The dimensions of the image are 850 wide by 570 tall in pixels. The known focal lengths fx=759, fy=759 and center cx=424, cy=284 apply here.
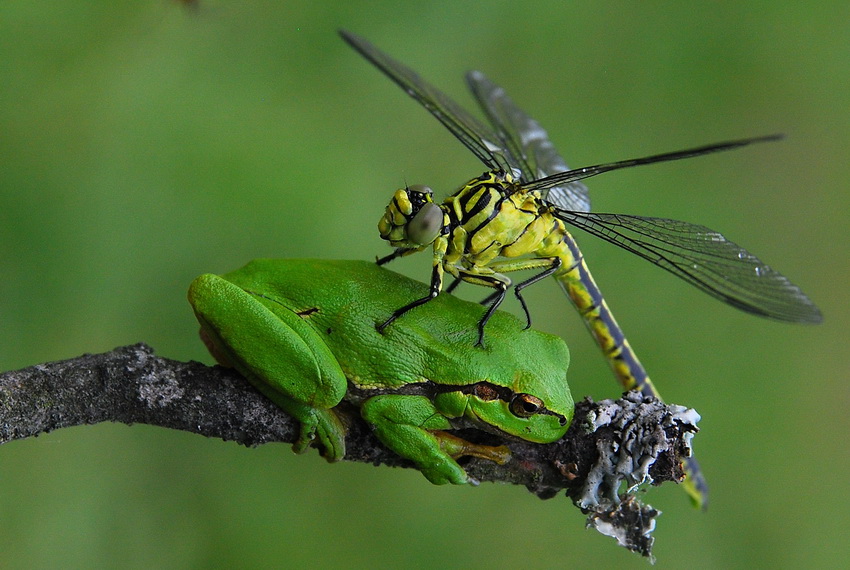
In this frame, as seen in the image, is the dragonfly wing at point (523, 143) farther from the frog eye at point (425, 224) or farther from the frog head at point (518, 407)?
the frog head at point (518, 407)

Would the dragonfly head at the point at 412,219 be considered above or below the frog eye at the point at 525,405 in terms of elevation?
above

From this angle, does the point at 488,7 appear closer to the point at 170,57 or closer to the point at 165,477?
the point at 170,57

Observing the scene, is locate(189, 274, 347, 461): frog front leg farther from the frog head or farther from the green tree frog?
the frog head

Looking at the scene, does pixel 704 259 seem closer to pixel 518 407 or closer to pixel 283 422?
pixel 518 407

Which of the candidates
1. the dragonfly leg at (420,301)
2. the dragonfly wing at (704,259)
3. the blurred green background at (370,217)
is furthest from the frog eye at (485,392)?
the blurred green background at (370,217)

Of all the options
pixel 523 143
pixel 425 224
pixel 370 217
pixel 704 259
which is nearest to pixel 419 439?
pixel 425 224

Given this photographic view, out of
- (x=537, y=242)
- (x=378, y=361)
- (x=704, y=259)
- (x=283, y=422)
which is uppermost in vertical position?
(x=704, y=259)

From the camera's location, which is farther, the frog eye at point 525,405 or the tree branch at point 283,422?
the frog eye at point 525,405
